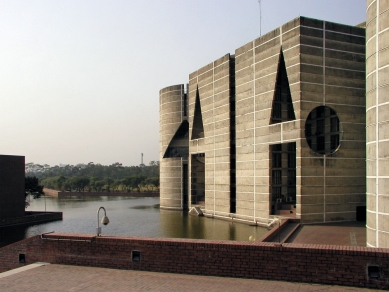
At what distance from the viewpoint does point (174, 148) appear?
74.6 meters

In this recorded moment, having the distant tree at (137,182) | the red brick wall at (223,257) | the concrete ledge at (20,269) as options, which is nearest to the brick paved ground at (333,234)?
the red brick wall at (223,257)

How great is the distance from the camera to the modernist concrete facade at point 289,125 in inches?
1586

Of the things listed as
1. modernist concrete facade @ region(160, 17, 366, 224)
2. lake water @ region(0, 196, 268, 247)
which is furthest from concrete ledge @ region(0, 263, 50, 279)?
modernist concrete facade @ region(160, 17, 366, 224)

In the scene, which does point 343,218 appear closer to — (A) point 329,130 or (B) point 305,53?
(A) point 329,130

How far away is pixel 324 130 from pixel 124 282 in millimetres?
35418

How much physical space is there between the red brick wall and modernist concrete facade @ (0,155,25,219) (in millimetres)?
42768

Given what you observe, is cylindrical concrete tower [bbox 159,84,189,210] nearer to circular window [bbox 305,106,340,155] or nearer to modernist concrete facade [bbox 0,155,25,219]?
modernist concrete facade [bbox 0,155,25,219]

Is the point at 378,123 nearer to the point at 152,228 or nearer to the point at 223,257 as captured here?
the point at 223,257

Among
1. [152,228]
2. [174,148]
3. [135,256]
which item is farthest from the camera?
[174,148]

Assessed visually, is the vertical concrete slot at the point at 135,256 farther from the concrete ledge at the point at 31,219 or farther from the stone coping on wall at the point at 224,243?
the concrete ledge at the point at 31,219

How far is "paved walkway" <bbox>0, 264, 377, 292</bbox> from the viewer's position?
12531 millimetres

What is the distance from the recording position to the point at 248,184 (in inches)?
1908

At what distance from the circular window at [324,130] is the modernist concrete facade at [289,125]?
4.3 inches

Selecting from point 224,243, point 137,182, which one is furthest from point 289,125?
point 137,182
